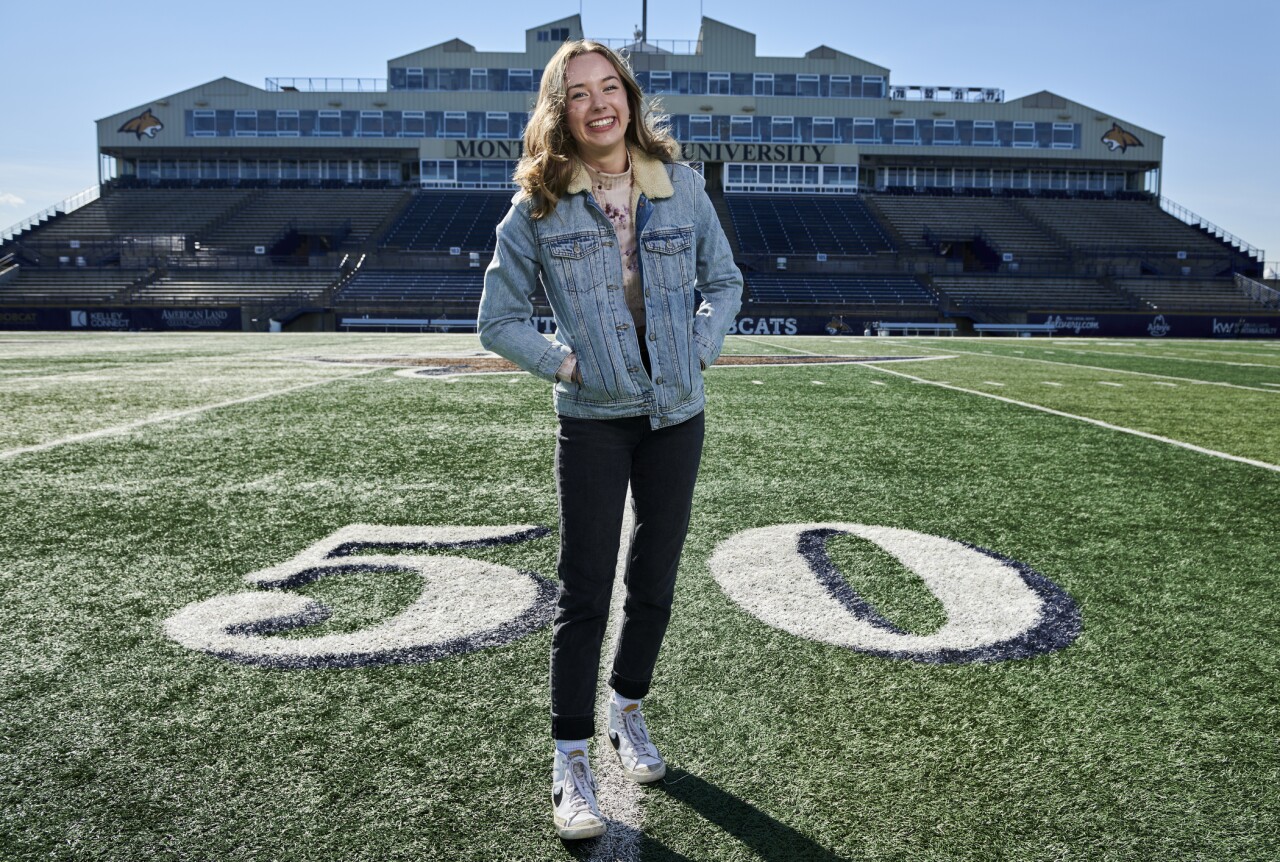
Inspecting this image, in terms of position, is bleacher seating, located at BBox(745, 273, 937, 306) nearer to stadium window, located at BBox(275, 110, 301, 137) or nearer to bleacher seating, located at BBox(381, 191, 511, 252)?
bleacher seating, located at BBox(381, 191, 511, 252)

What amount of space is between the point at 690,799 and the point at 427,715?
0.72m

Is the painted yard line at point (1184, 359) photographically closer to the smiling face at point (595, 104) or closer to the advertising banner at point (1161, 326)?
the advertising banner at point (1161, 326)

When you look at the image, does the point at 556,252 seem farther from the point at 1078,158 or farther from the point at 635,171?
the point at 1078,158

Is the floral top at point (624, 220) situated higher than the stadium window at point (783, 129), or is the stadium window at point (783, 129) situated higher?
the stadium window at point (783, 129)

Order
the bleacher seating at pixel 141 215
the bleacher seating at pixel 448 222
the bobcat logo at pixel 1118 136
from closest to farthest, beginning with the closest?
the bleacher seating at pixel 448 222 < the bleacher seating at pixel 141 215 < the bobcat logo at pixel 1118 136

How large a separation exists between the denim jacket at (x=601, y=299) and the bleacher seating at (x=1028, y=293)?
37.2 metres

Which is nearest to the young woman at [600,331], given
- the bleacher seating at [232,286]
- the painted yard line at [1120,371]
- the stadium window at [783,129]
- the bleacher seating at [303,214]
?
the painted yard line at [1120,371]

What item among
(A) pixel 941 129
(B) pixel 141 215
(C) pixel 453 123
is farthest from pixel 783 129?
(B) pixel 141 215

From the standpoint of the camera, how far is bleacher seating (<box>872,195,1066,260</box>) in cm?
4506

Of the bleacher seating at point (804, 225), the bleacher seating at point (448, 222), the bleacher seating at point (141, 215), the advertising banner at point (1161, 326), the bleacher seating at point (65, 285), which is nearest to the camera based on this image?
the advertising banner at point (1161, 326)

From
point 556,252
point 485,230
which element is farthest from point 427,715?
point 485,230

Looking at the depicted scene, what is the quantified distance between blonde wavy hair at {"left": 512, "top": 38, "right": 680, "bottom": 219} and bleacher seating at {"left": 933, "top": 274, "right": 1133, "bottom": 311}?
1462 inches

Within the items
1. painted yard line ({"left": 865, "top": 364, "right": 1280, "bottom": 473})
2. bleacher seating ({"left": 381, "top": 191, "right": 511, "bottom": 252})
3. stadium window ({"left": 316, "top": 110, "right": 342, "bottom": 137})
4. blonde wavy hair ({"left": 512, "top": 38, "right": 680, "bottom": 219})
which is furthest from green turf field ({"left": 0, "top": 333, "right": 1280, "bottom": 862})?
stadium window ({"left": 316, "top": 110, "right": 342, "bottom": 137})

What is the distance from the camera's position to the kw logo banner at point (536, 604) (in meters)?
2.88
